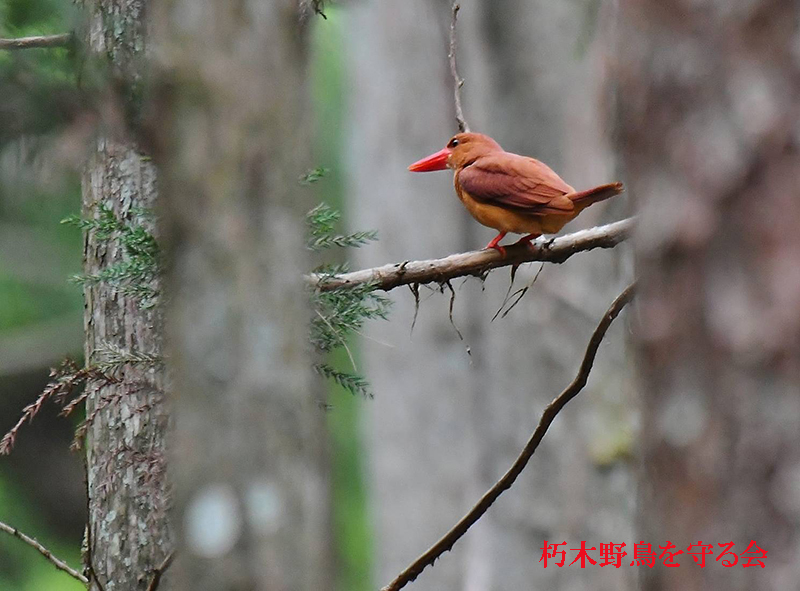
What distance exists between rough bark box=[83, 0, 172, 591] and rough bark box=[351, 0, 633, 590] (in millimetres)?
3508

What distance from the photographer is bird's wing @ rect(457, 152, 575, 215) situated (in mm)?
3770

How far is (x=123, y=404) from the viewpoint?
313 cm

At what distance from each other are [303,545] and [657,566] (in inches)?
21.3

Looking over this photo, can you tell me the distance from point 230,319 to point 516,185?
2262mm

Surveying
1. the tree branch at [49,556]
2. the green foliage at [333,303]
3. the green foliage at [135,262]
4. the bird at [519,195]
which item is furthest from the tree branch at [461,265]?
the tree branch at [49,556]

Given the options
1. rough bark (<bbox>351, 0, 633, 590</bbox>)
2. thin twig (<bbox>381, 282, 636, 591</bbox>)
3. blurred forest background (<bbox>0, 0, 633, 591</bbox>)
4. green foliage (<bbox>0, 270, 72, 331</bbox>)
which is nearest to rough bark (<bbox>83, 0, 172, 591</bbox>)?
thin twig (<bbox>381, 282, 636, 591</bbox>)

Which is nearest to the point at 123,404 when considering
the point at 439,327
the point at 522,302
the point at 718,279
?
the point at 718,279

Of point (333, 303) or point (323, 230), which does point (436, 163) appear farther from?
point (323, 230)

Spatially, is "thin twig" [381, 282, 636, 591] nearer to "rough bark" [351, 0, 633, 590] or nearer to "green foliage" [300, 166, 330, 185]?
"green foliage" [300, 166, 330, 185]

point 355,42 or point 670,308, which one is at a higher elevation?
point 355,42

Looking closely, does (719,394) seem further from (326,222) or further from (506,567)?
(506,567)

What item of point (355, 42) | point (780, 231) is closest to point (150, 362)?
point (780, 231)

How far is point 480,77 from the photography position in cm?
996

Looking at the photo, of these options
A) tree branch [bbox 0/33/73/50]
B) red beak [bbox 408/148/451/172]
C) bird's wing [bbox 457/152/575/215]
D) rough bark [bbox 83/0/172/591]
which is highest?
tree branch [bbox 0/33/73/50]
